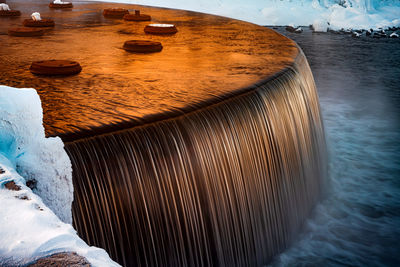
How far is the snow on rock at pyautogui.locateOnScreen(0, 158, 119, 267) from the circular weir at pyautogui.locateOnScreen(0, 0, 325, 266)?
906mm

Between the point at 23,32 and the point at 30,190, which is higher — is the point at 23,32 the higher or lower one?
the higher one

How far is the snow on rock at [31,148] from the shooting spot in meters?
1.35

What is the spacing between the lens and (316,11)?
27875 mm

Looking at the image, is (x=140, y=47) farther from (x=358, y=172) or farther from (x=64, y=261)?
(x=358, y=172)

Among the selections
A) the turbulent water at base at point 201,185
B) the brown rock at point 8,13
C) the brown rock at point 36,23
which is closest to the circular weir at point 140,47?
the turbulent water at base at point 201,185

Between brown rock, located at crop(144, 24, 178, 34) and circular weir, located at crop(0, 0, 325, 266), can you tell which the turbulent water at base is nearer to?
circular weir, located at crop(0, 0, 325, 266)

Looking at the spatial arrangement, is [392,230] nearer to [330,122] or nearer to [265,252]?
[265,252]

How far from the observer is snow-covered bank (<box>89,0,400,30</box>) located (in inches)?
968

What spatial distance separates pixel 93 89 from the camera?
9.08 feet

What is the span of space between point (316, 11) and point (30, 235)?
2904 cm

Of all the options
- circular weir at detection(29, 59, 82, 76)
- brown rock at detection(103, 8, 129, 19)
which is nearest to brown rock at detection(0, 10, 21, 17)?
brown rock at detection(103, 8, 129, 19)

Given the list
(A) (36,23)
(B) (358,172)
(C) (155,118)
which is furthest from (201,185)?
(B) (358,172)

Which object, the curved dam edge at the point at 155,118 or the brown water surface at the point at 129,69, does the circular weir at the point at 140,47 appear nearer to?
the brown water surface at the point at 129,69

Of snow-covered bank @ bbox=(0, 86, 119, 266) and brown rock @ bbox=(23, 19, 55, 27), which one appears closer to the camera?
snow-covered bank @ bbox=(0, 86, 119, 266)
